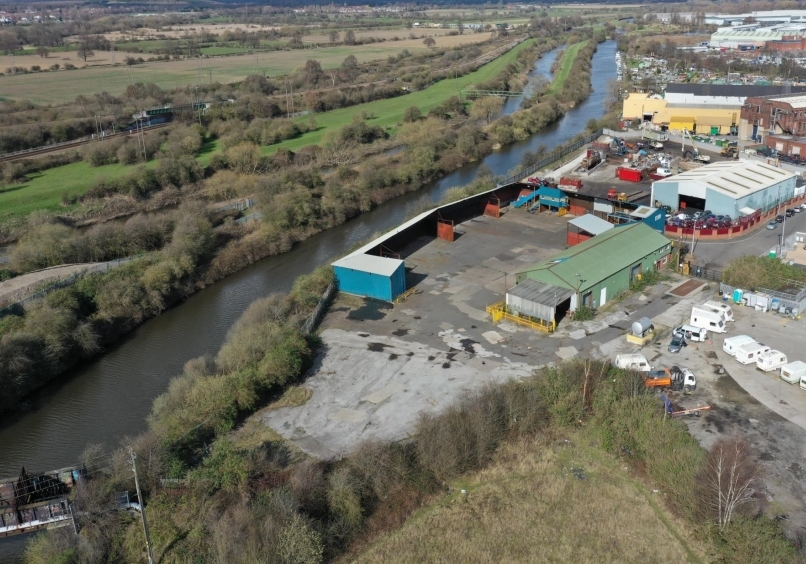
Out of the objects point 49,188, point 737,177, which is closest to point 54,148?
point 49,188

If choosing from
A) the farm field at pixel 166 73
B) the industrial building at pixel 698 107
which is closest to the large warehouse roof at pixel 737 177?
the industrial building at pixel 698 107

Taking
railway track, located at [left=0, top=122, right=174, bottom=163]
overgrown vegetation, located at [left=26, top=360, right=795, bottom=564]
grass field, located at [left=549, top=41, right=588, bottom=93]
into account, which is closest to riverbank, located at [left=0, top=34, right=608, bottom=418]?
overgrown vegetation, located at [left=26, top=360, right=795, bottom=564]

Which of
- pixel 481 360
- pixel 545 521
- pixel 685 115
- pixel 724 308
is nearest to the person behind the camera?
pixel 545 521

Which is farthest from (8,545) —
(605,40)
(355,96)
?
(605,40)

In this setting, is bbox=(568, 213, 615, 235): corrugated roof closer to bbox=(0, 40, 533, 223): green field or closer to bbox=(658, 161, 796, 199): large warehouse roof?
bbox=(658, 161, 796, 199): large warehouse roof

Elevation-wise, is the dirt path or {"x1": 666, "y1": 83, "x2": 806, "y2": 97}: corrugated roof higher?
{"x1": 666, "y1": 83, "x2": 806, "y2": 97}: corrugated roof

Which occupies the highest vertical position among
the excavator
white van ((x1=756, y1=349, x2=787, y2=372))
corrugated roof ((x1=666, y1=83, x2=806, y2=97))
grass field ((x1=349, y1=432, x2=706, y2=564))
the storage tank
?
corrugated roof ((x1=666, y1=83, x2=806, y2=97))

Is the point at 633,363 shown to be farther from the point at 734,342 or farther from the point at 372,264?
the point at 372,264
